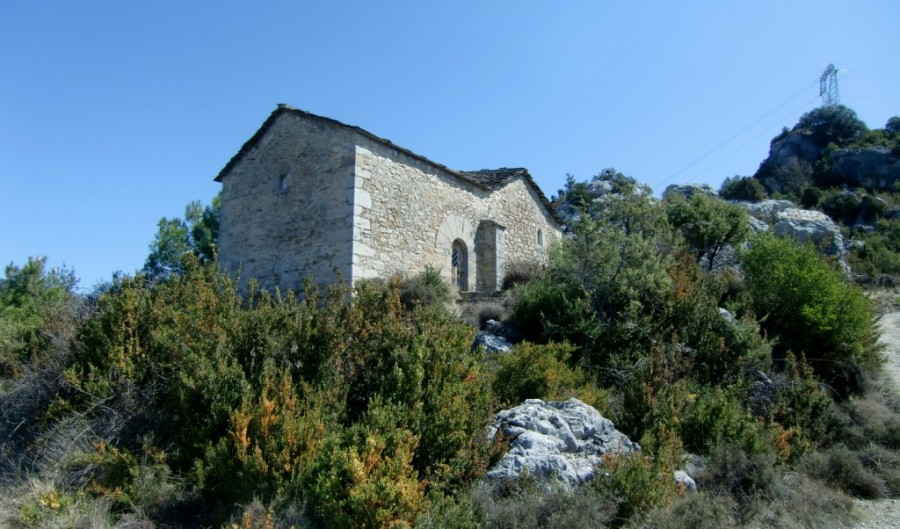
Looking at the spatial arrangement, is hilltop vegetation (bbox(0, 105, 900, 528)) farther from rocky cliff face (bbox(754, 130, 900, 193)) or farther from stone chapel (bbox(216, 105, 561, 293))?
rocky cliff face (bbox(754, 130, 900, 193))

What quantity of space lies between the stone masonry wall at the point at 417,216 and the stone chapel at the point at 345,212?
0.09 feet

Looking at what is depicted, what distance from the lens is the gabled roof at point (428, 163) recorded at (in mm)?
15240

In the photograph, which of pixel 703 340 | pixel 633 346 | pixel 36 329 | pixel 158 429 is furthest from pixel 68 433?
pixel 703 340

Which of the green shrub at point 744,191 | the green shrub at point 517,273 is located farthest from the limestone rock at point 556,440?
the green shrub at point 744,191

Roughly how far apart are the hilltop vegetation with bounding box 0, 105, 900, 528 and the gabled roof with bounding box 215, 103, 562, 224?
6.07 meters

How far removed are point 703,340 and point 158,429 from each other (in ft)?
28.5

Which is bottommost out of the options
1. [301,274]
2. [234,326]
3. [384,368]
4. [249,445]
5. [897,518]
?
[897,518]

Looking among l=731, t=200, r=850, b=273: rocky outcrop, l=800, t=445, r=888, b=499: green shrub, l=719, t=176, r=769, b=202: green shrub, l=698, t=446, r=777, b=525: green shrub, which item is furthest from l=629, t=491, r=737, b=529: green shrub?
l=719, t=176, r=769, b=202: green shrub

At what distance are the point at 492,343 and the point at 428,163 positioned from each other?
7234mm

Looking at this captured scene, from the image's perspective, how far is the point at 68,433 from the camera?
21.6ft

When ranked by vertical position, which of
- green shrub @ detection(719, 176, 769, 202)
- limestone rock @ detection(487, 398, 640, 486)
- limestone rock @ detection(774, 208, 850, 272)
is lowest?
limestone rock @ detection(487, 398, 640, 486)

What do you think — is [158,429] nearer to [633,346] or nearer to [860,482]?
[633,346]

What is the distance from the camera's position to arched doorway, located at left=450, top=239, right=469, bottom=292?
17125mm

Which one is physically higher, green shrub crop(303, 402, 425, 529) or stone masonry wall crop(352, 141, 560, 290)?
stone masonry wall crop(352, 141, 560, 290)
